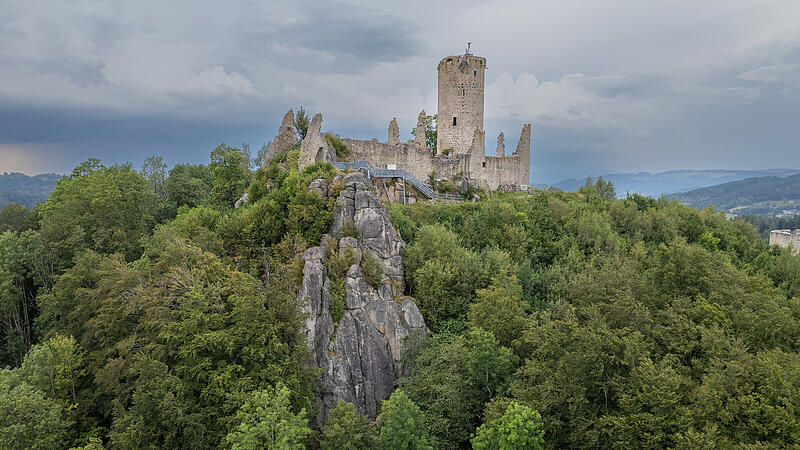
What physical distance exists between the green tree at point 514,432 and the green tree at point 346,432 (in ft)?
17.5

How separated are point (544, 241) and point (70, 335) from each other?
118ft

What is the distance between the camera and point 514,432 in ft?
62.2

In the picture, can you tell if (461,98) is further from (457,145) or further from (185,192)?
(185,192)

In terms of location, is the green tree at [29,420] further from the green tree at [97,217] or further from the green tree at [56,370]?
the green tree at [97,217]

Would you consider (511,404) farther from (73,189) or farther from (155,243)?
(73,189)

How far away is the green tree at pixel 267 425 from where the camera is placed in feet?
61.0

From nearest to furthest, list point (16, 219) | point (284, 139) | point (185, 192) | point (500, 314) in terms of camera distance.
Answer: point (500, 314) < point (16, 219) < point (284, 139) < point (185, 192)

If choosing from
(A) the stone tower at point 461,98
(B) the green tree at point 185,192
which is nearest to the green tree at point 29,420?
(B) the green tree at point 185,192

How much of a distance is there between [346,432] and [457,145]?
119ft

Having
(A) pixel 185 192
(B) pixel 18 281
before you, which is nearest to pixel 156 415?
(B) pixel 18 281

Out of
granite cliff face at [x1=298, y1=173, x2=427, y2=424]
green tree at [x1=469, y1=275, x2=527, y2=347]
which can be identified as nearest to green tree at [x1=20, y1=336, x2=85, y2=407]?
granite cliff face at [x1=298, y1=173, x2=427, y2=424]

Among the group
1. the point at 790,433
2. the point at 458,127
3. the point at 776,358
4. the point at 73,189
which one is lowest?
the point at 790,433

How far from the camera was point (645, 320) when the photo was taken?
22625 mm

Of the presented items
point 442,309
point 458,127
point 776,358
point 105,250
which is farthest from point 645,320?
point 105,250
